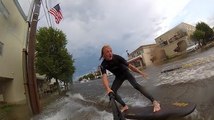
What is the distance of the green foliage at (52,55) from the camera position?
134ft

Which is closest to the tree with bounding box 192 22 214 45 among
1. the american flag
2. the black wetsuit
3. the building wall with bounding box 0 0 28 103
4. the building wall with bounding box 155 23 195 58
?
the building wall with bounding box 155 23 195 58

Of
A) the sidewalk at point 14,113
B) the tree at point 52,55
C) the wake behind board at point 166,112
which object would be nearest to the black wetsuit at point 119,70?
the wake behind board at point 166,112

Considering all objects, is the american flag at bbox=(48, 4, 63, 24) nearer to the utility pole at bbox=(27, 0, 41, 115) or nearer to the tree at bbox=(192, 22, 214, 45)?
the utility pole at bbox=(27, 0, 41, 115)

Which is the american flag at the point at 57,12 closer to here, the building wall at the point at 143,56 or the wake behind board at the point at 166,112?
the wake behind board at the point at 166,112

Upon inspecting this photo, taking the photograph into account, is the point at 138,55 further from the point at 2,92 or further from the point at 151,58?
the point at 2,92

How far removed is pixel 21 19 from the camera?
122 feet

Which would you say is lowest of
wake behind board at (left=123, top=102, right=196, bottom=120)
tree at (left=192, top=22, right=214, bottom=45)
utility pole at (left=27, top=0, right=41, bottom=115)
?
wake behind board at (left=123, top=102, right=196, bottom=120)

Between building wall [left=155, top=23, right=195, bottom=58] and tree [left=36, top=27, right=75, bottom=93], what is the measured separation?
37.7m

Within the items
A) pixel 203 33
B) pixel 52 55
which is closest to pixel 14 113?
pixel 52 55

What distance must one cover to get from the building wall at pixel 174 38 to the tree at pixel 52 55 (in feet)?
124

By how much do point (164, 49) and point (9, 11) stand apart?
55.8 metres

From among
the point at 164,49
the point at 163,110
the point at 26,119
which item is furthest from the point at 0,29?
the point at 164,49

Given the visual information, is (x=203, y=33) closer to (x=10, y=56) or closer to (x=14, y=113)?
(x=10, y=56)

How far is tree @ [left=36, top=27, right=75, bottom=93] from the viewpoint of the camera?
40875 millimetres
